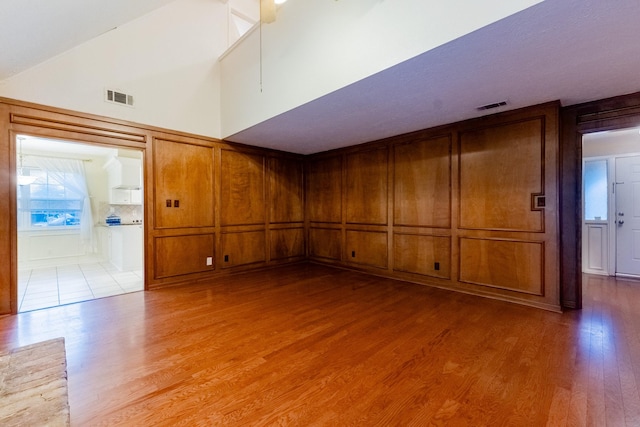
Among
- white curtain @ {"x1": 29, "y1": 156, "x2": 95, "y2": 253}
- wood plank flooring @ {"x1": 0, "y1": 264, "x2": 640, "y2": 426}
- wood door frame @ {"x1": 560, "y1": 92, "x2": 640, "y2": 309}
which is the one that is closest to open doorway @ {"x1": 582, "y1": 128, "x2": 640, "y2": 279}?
wood plank flooring @ {"x1": 0, "y1": 264, "x2": 640, "y2": 426}

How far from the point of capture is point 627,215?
448 cm

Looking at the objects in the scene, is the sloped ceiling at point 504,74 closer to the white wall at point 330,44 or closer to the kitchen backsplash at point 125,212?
the white wall at point 330,44

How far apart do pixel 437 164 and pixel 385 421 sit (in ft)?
11.2

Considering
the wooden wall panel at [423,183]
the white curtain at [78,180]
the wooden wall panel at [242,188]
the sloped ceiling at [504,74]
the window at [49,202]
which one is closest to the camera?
the sloped ceiling at [504,74]

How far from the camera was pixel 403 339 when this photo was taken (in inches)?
95.3

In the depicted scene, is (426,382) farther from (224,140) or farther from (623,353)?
(224,140)

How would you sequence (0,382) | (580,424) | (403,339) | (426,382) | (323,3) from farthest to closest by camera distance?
(323,3) → (403,339) → (426,382) → (0,382) → (580,424)

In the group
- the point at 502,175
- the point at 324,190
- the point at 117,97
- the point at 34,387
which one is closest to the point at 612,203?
the point at 502,175

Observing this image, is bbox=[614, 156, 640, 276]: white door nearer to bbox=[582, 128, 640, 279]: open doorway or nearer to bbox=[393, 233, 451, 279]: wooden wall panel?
bbox=[582, 128, 640, 279]: open doorway

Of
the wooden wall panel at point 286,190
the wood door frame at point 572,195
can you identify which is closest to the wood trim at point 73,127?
the wooden wall panel at point 286,190

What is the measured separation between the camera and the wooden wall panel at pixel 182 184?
4.07m

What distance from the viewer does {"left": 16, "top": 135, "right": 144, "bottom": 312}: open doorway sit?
5332 mm

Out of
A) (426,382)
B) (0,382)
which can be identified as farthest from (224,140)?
(426,382)

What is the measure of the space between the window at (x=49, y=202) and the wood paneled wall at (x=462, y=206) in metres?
6.34
